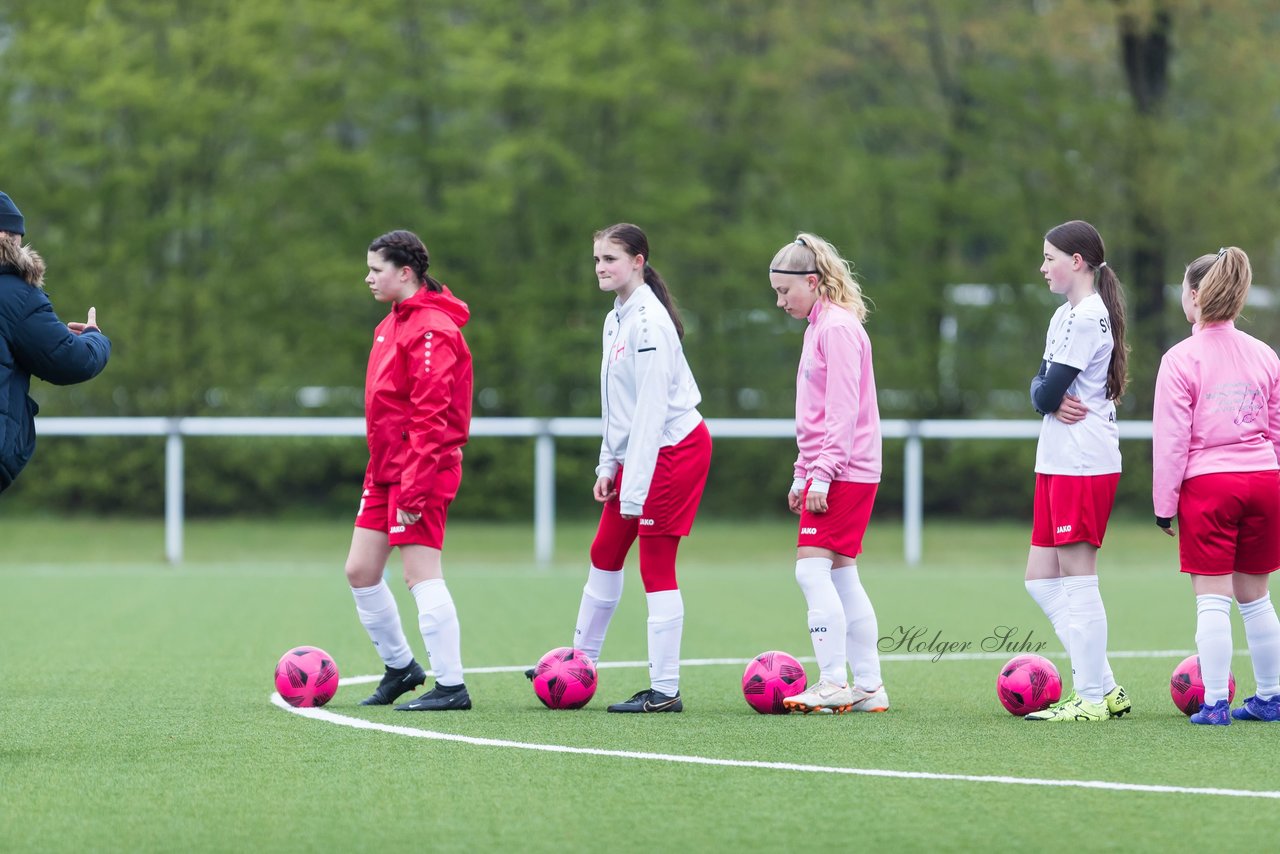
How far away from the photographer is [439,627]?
25.2 feet

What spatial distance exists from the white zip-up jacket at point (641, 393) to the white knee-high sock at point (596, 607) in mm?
529

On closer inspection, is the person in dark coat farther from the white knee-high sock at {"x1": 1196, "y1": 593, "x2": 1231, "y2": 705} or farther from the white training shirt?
the white knee-high sock at {"x1": 1196, "y1": 593, "x2": 1231, "y2": 705}

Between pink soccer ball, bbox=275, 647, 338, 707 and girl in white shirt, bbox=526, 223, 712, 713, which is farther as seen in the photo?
pink soccer ball, bbox=275, 647, 338, 707

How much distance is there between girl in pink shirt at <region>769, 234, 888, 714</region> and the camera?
25.2 ft

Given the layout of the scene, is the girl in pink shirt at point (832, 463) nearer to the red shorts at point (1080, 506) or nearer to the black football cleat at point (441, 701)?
the red shorts at point (1080, 506)

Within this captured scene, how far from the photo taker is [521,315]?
23453 mm

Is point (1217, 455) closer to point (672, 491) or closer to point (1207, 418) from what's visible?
point (1207, 418)

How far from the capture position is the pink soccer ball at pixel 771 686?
7.89 meters

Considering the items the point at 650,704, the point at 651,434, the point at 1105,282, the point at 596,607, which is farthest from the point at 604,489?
the point at 1105,282

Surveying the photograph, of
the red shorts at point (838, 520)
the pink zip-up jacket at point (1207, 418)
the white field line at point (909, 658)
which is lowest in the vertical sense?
the white field line at point (909, 658)

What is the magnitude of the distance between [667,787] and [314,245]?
17.9 m

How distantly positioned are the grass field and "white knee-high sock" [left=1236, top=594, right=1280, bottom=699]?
41 centimetres

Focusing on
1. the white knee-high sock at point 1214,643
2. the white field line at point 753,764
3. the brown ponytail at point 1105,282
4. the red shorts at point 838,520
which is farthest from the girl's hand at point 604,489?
the white knee-high sock at point 1214,643

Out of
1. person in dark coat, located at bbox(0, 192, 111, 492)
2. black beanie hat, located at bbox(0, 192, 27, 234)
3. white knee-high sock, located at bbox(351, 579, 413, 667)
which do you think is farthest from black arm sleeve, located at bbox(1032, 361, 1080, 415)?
black beanie hat, located at bbox(0, 192, 27, 234)
